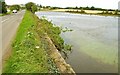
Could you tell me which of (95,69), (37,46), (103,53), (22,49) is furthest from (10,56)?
(103,53)

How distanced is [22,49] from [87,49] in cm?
980

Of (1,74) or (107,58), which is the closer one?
(1,74)

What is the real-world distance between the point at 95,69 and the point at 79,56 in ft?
12.7

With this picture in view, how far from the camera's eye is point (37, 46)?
14.2 meters

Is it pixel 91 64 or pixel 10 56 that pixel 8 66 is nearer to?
pixel 10 56

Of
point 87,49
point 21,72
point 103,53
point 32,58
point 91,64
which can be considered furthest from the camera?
point 87,49

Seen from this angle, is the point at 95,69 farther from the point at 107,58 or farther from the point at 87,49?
the point at 87,49

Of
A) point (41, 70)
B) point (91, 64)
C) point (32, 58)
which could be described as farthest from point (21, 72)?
point (91, 64)

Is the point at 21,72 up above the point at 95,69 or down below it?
above

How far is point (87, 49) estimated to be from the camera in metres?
22.1

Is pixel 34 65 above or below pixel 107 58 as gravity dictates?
above

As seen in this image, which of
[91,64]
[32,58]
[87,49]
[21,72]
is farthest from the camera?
[87,49]

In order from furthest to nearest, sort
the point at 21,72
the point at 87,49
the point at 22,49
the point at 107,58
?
1. the point at 87,49
2. the point at 107,58
3. the point at 22,49
4. the point at 21,72

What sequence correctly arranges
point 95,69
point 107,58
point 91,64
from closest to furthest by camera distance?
point 95,69 → point 91,64 → point 107,58
